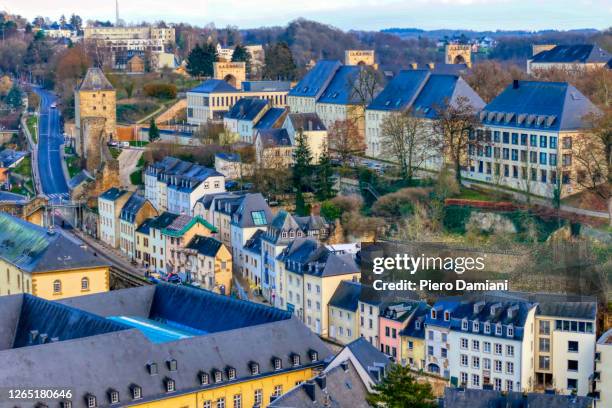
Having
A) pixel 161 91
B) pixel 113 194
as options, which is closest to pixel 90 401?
pixel 113 194

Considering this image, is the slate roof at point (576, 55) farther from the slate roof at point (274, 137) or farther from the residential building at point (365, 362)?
the residential building at point (365, 362)

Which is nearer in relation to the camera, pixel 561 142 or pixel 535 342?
pixel 535 342

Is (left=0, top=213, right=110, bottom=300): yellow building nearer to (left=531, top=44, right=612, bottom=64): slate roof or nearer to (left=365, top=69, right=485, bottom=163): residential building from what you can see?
(left=365, top=69, right=485, bottom=163): residential building

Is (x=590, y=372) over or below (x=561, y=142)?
below

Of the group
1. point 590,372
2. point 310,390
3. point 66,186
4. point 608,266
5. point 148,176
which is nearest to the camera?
point 310,390

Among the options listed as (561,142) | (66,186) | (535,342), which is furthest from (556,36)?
(535,342)

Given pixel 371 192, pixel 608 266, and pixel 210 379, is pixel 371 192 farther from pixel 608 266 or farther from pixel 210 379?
pixel 210 379

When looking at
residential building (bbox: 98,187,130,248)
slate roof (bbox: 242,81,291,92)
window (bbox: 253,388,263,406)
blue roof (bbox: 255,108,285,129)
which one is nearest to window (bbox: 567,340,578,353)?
window (bbox: 253,388,263,406)

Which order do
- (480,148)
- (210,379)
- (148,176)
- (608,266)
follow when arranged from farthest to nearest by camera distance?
(148,176), (480,148), (608,266), (210,379)
